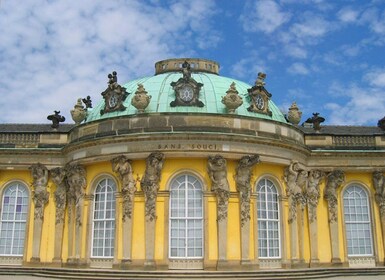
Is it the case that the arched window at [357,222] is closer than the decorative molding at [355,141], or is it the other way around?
the arched window at [357,222]

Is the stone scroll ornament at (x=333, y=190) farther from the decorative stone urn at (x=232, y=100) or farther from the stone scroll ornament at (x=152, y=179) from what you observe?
the stone scroll ornament at (x=152, y=179)

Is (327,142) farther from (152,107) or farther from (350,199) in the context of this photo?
(152,107)

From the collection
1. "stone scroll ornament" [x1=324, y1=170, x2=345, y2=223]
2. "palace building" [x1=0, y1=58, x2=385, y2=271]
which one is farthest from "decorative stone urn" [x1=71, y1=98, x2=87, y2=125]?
"stone scroll ornament" [x1=324, y1=170, x2=345, y2=223]

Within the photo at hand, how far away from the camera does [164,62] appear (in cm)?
2600

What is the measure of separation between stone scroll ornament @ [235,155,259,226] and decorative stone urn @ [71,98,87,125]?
8937 mm

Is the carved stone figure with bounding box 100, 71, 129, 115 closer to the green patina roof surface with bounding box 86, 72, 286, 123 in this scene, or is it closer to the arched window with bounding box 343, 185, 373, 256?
the green patina roof surface with bounding box 86, 72, 286, 123

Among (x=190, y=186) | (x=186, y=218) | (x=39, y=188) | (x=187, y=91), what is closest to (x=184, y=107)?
(x=187, y=91)

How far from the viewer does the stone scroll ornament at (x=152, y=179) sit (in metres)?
20.2

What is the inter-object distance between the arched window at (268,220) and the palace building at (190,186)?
58 mm

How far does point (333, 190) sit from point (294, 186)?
2.83 metres

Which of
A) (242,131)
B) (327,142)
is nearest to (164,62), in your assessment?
(242,131)

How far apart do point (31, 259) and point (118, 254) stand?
5.57m

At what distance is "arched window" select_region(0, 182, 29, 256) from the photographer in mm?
24047

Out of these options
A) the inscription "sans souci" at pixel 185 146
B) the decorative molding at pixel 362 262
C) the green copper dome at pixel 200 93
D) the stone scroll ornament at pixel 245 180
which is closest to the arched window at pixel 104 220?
the inscription "sans souci" at pixel 185 146
